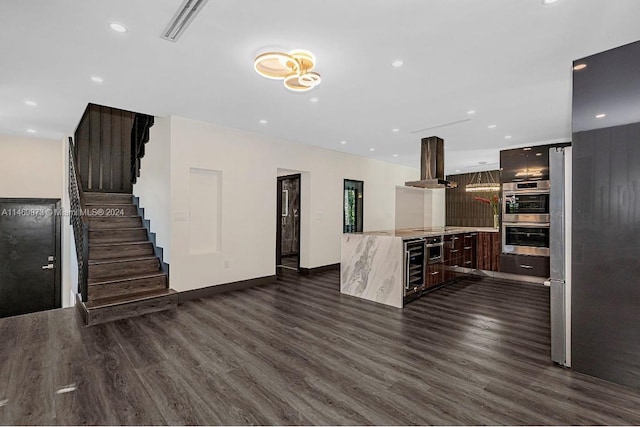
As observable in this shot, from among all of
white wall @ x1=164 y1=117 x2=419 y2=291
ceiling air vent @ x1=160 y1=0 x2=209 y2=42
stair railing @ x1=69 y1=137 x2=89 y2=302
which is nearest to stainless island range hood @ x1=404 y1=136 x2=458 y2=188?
white wall @ x1=164 y1=117 x2=419 y2=291

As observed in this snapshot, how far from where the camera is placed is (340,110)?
14.3 feet

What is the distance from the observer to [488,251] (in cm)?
659

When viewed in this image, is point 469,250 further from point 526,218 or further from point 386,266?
point 386,266

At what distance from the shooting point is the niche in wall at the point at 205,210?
4.87 meters

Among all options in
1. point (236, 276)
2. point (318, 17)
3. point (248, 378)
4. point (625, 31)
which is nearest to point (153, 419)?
point (248, 378)

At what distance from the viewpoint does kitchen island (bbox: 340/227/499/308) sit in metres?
4.43

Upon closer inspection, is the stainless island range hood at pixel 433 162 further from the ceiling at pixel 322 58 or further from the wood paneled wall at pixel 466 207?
the wood paneled wall at pixel 466 207

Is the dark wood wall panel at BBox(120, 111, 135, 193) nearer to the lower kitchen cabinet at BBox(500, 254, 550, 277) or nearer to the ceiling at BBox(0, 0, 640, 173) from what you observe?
the ceiling at BBox(0, 0, 640, 173)

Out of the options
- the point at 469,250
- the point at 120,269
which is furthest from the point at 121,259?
the point at 469,250

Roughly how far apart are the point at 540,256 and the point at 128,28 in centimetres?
699

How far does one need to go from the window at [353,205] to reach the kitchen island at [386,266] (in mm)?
2419

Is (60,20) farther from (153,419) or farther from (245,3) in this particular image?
(153,419)

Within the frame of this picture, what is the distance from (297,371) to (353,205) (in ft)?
17.8

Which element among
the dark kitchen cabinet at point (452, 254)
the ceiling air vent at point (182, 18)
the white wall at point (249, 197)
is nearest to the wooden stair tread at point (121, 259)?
the white wall at point (249, 197)
